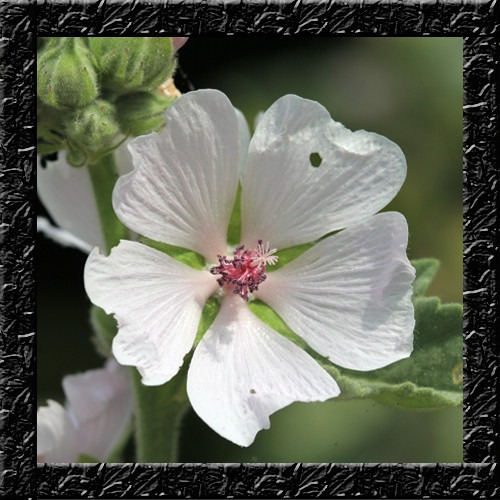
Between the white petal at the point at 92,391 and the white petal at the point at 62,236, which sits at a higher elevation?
the white petal at the point at 62,236

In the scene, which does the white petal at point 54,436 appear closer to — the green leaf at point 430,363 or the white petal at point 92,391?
the white petal at point 92,391

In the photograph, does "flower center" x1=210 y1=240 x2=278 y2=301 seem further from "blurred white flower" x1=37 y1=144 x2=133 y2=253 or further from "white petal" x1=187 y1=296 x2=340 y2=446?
"blurred white flower" x1=37 y1=144 x2=133 y2=253

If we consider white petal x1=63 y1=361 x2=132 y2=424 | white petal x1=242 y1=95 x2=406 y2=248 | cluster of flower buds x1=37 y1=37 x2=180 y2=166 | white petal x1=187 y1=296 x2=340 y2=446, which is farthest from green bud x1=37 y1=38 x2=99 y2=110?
white petal x1=63 y1=361 x2=132 y2=424

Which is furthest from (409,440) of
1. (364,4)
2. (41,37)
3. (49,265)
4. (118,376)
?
(41,37)

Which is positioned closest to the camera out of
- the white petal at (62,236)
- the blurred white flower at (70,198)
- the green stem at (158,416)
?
the green stem at (158,416)

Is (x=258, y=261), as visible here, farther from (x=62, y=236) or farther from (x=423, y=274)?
(x=62, y=236)

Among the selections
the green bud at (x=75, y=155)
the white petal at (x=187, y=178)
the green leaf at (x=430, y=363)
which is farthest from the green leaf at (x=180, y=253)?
the green leaf at (x=430, y=363)

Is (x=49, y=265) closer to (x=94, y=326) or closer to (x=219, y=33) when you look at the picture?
(x=94, y=326)
